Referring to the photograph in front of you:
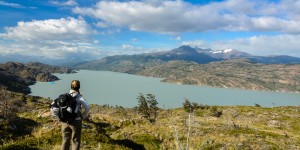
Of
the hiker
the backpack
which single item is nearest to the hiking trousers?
the hiker

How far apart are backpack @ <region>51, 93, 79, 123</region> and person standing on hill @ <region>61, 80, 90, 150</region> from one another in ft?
0.50

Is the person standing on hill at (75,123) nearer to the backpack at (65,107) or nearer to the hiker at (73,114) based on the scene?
the hiker at (73,114)

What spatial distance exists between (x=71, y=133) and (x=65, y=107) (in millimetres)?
1739

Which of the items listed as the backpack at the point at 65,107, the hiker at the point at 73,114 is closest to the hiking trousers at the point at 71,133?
the hiker at the point at 73,114

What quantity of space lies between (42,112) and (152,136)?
12652 millimetres

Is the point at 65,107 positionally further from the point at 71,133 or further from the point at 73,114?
the point at 71,133

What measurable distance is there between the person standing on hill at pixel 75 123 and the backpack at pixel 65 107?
0.15m

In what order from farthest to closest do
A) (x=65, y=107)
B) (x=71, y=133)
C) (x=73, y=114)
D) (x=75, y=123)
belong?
(x=71, y=133)
(x=75, y=123)
(x=73, y=114)
(x=65, y=107)

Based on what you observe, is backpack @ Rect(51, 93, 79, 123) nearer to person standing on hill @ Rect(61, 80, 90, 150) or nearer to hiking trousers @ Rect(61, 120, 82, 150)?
person standing on hill @ Rect(61, 80, 90, 150)

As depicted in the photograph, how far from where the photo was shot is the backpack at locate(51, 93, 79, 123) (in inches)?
479

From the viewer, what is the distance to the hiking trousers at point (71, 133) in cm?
1289

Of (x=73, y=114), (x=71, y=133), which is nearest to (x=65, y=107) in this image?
(x=73, y=114)

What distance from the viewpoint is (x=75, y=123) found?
12797 millimetres

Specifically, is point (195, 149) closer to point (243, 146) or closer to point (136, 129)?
point (243, 146)
